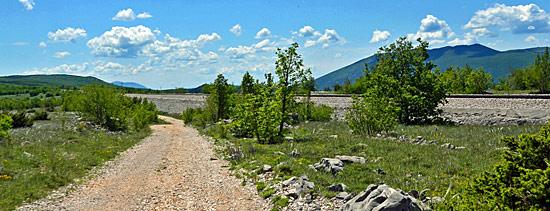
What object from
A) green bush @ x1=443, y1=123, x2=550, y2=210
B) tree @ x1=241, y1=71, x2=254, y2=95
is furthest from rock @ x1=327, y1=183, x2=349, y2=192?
tree @ x1=241, y1=71, x2=254, y2=95

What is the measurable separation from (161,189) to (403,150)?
34.4ft

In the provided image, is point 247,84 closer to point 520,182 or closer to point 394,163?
point 394,163

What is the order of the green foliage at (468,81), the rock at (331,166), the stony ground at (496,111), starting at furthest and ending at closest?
1. the green foliage at (468,81)
2. the stony ground at (496,111)
3. the rock at (331,166)

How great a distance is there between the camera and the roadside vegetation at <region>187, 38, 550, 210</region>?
568cm

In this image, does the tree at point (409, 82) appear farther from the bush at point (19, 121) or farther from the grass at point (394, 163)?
the bush at point (19, 121)

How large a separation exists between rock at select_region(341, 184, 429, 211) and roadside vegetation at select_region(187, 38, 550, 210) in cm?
50

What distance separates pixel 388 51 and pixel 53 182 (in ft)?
92.4

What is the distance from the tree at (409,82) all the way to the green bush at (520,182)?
22.3 meters

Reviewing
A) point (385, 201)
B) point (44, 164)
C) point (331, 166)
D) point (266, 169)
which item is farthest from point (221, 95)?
point (385, 201)

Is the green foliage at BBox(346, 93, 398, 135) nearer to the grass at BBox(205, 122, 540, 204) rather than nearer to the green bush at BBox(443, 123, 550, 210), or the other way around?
the grass at BBox(205, 122, 540, 204)

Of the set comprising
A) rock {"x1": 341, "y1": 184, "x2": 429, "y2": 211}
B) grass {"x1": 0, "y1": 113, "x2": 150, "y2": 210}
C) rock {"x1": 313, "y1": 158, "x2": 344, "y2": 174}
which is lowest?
grass {"x1": 0, "y1": 113, "x2": 150, "y2": 210}

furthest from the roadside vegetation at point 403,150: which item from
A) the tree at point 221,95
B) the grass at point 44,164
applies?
the tree at point 221,95

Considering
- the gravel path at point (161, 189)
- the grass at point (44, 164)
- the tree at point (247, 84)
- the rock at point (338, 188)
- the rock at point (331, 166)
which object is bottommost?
the gravel path at point (161, 189)

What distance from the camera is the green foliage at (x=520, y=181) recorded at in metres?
5.15
